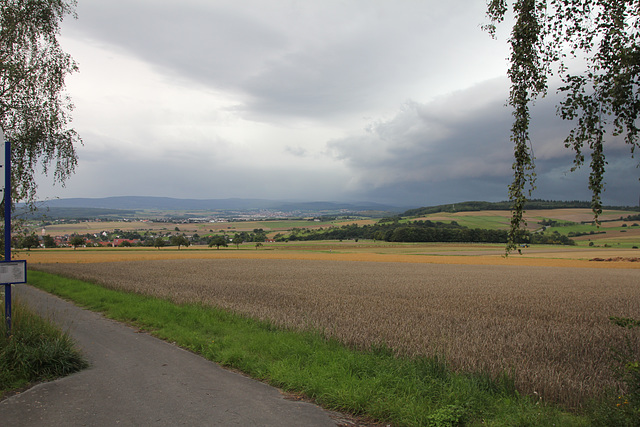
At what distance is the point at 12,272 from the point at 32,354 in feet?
5.39

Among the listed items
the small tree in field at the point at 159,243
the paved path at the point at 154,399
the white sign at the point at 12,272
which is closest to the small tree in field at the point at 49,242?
the small tree in field at the point at 159,243

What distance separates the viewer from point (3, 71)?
507 inches

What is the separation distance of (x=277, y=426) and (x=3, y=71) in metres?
14.7

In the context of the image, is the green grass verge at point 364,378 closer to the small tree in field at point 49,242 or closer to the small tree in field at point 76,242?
the small tree in field at point 49,242

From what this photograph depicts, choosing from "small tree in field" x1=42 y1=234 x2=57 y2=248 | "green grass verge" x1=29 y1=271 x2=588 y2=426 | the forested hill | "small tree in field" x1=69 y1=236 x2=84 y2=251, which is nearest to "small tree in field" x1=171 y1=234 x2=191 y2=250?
"small tree in field" x1=69 y1=236 x2=84 y2=251

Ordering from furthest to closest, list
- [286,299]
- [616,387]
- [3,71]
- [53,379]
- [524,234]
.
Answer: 1. [286,299]
2. [3,71]
3. [53,379]
4. [524,234]
5. [616,387]

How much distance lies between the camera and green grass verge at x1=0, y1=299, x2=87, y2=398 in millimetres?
6852

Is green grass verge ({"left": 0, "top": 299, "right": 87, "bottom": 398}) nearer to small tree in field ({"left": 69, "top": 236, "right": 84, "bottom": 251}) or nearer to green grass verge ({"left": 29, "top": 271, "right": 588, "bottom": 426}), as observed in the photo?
green grass verge ({"left": 29, "top": 271, "right": 588, "bottom": 426})

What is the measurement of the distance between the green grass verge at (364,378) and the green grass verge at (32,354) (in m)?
2.64

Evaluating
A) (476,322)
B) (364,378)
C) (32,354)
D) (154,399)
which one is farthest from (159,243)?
(364,378)

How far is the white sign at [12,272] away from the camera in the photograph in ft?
24.4

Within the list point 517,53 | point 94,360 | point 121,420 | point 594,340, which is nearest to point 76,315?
point 94,360

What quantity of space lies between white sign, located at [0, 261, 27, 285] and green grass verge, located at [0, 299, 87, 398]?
1018 millimetres

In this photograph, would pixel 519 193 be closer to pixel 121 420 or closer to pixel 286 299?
pixel 121 420
